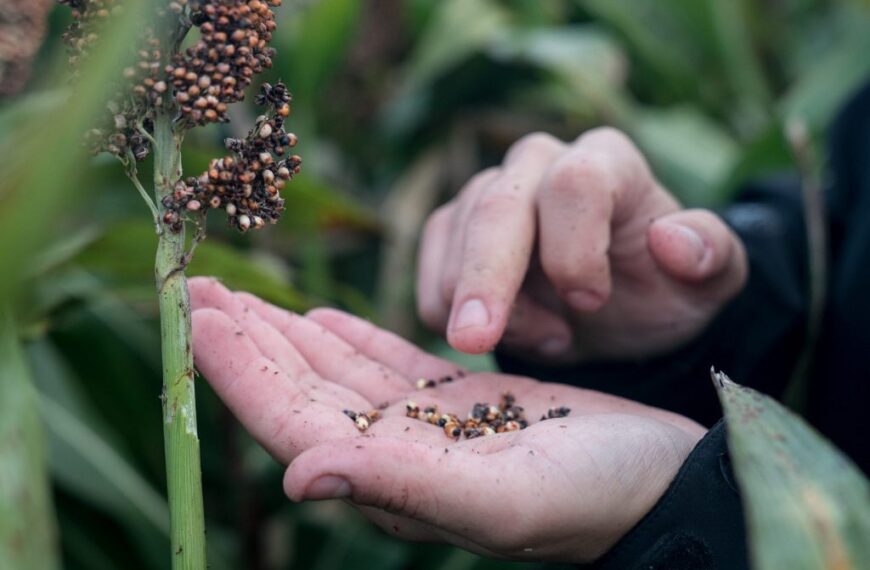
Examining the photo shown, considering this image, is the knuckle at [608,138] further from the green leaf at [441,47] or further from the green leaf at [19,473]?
the green leaf at [441,47]

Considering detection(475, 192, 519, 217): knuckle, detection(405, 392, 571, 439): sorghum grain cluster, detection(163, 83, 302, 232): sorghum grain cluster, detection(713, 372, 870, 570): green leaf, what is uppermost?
detection(163, 83, 302, 232): sorghum grain cluster

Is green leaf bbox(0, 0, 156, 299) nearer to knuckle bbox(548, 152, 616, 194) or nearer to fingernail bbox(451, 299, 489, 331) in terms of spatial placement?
fingernail bbox(451, 299, 489, 331)

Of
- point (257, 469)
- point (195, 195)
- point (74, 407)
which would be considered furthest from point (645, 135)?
point (195, 195)

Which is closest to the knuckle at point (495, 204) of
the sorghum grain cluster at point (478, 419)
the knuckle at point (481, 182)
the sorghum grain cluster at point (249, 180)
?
the knuckle at point (481, 182)

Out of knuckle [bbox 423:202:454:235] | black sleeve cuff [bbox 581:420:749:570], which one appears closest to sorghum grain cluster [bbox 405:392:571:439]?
black sleeve cuff [bbox 581:420:749:570]

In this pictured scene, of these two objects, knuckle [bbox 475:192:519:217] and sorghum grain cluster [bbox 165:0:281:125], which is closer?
sorghum grain cluster [bbox 165:0:281:125]

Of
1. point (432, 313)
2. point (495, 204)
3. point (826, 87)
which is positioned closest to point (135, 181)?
point (495, 204)
